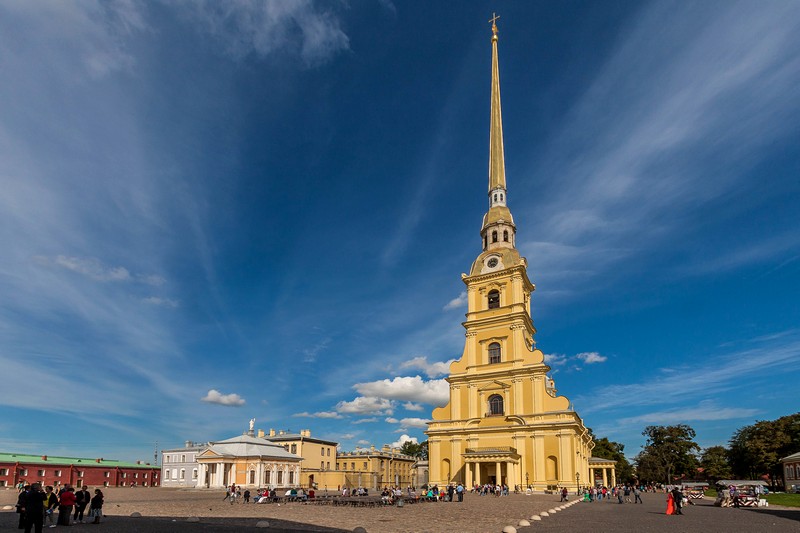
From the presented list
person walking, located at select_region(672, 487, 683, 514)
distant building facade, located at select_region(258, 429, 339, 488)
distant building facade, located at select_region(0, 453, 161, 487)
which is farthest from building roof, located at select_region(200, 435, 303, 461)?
person walking, located at select_region(672, 487, 683, 514)

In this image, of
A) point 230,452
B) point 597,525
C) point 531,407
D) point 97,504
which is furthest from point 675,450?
point 97,504

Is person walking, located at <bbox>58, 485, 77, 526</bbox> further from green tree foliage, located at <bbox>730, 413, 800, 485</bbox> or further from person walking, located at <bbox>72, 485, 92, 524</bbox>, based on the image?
green tree foliage, located at <bbox>730, 413, 800, 485</bbox>

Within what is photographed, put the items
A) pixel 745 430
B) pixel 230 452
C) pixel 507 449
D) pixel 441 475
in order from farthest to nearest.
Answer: pixel 745 430 < pixel 230 452 < pixel 441 475 < pixel 507 449

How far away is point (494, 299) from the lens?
54.0m

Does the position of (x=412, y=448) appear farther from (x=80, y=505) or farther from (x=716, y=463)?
(x=80, y=505)

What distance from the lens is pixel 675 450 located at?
7844 centimetres

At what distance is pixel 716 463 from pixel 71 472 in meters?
97.0

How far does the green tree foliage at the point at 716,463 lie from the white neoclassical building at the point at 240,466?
66251 millimetres

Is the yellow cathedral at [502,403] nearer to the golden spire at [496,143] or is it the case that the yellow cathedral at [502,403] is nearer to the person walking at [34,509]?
the golden spire at [496,143]

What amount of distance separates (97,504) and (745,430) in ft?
281

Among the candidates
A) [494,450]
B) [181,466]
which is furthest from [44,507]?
[181,466]

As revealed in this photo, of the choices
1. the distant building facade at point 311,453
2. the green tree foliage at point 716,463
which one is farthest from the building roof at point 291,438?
the green tree foliage at point 716,463

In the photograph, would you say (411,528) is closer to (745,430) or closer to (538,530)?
(538,530)

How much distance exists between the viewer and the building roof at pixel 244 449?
63222 millimetres
